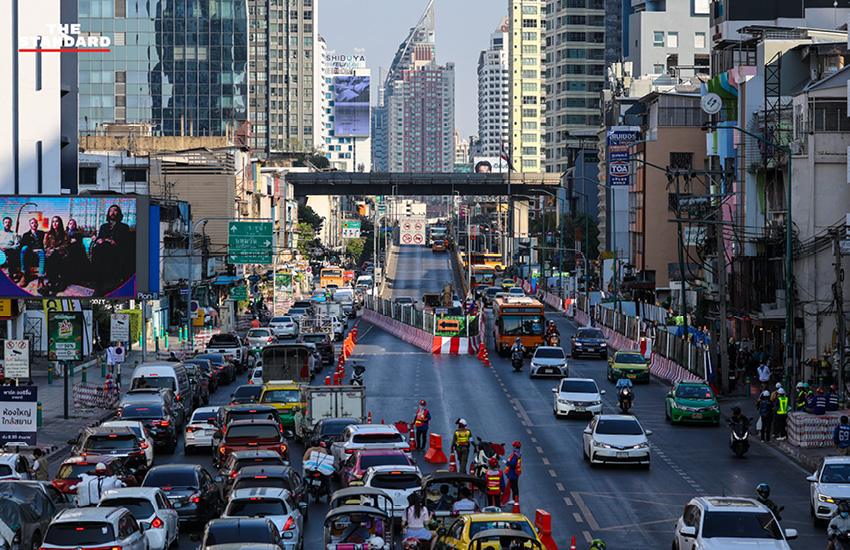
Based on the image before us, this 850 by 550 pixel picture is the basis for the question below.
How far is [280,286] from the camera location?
99875 mm

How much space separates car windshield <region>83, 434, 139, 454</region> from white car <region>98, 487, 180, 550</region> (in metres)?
7.06

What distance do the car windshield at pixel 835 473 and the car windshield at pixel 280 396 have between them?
710 inches

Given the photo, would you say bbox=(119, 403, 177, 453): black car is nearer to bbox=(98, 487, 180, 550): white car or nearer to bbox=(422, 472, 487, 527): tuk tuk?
bbox=(98, 487, 180, 550): white car

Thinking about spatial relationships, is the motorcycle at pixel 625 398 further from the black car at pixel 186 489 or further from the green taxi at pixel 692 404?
the black car at pixel 186 489

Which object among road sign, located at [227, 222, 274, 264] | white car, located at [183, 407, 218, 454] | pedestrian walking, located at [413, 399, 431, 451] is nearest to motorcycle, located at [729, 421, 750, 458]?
pedestrian walking, located at [413, 399, 431, 451]

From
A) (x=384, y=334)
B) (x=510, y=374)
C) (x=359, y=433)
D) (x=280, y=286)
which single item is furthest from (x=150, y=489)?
(x=280, y=286)

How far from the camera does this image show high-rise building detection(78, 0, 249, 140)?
164 metres

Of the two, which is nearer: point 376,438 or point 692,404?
point 376,438

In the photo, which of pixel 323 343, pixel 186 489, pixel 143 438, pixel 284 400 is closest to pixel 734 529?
pixel 186 489

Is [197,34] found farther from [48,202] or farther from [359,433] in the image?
[359,433]

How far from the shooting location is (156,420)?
3512 centimetres

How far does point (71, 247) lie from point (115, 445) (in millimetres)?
18461

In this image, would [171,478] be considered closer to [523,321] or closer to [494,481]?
[494,481]

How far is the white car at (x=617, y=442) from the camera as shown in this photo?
104ft
